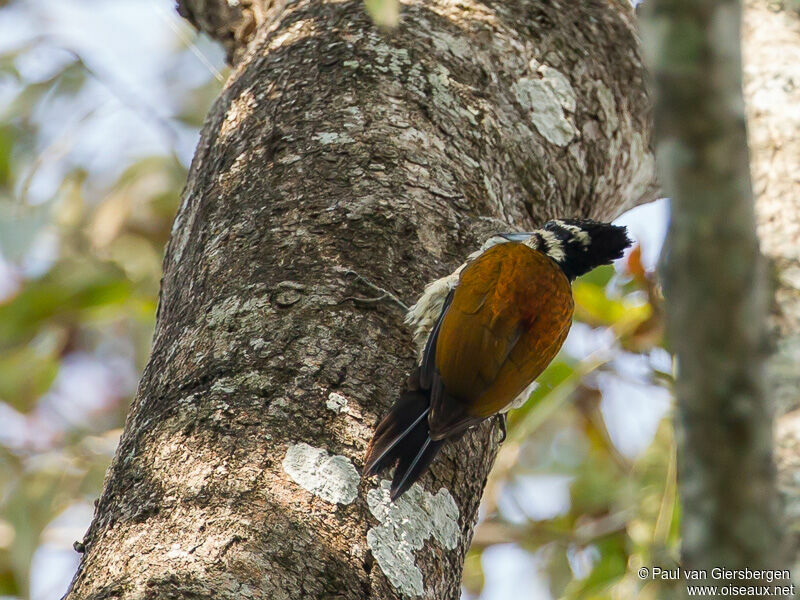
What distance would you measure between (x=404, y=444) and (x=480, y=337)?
2.24ft

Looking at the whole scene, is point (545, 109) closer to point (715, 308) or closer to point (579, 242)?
point (579, 242)

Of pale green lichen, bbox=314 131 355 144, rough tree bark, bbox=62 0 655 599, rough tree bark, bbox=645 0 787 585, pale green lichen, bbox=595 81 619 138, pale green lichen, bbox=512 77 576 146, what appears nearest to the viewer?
rough tree bark, bbox=645 0 787 585

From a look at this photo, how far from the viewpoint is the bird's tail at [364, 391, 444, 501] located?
2.13 metres

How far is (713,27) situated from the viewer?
3.31 ft

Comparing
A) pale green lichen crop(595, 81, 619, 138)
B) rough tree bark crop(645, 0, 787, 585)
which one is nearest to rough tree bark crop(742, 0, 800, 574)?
rough tree bark crop(645, 0, 787, 585)

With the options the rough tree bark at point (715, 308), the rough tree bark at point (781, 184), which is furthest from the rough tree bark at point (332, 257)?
the rough tree bark at point (715, 308)

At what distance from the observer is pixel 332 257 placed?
246 cm

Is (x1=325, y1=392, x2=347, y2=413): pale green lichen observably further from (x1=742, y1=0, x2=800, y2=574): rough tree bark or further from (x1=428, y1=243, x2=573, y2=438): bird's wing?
(x1=742, y1=0, x2=800, y2=574): rough tree bark

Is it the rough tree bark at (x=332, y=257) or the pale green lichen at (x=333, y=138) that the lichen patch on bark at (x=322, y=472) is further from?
the pale green lichen at (x=333, y=138)

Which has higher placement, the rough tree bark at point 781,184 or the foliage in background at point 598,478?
the rough tree bark at point 781,184

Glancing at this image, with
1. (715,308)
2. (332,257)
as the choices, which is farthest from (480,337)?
(715,308)

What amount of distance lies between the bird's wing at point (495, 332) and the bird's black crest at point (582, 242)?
0.23m

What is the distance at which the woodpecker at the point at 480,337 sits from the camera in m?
2.27

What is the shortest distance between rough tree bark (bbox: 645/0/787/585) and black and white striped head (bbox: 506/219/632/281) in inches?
84.1
